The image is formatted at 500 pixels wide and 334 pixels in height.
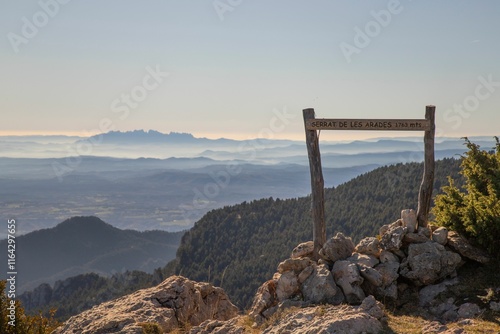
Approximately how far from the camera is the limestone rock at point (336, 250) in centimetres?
1291

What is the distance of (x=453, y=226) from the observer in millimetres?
13758

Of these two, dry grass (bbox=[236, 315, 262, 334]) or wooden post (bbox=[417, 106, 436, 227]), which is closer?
dry grass (bbox=[236, 315, 262, 334])

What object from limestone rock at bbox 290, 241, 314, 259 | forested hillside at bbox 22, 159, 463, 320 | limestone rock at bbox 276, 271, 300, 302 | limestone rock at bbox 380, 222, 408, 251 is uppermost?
limestone rock at bbox 380, 222, 408, 251

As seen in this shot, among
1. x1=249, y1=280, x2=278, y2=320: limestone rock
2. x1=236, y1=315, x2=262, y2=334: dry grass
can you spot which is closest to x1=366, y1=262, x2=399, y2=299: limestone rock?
x1=249, y1=280, x2=278, y2=320: limestone rock

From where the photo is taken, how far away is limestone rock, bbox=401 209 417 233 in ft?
43.4

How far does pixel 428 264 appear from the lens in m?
12.2

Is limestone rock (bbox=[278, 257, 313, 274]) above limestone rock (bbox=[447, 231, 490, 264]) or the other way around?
the other way around

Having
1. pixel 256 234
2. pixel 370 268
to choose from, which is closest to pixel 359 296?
pixel 370 268

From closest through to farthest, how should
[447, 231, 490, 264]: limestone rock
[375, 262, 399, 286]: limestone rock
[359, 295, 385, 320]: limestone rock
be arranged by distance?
[359, 295, 385, 320]: limestone rock, [375, 262, 399, 286]: limestone rock, [447, 231, 490, 264]: limestone rock

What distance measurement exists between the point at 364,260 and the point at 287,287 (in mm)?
2061

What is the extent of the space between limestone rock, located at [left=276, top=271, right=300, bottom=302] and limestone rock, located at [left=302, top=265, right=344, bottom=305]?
9.0 inches

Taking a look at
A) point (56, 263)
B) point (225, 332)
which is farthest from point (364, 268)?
point (56, 263)

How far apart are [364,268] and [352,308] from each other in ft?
6.56

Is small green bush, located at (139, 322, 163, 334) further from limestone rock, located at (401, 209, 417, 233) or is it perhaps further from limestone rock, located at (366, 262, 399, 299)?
limestone rock, located at (401, 209, 417, 233)
